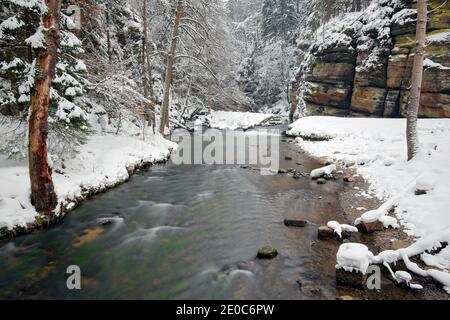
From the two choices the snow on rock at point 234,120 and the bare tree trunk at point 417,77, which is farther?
the snow on rock at point 234,120

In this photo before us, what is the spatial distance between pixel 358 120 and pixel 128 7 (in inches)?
686

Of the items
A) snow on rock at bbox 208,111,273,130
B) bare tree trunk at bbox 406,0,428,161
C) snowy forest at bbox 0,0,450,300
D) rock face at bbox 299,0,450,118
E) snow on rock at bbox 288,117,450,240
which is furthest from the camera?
snow on rock at bbox 208,111,273,130

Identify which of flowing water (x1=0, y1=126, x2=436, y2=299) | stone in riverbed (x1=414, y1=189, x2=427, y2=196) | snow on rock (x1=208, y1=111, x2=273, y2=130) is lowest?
flowing water (x1=0, y1=126, x2=436, y2=299)

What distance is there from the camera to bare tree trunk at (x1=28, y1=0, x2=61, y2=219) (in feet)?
19.0

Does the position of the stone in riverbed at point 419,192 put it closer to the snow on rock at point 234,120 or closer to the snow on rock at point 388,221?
the snow on rock at point 388,221

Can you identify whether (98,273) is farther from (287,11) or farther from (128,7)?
(287,11)

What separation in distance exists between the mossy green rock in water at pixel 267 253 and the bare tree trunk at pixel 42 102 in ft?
16.2

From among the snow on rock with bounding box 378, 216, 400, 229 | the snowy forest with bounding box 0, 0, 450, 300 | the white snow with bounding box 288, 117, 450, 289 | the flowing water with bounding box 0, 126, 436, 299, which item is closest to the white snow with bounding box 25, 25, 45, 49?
the snowy forest with bounding box 0, 0, 450, 300

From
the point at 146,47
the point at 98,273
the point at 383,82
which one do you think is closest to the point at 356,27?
the point at 383,82

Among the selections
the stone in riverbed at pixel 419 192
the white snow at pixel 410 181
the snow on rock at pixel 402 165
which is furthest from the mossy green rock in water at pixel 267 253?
the stone in riverbed at pixel 419 192

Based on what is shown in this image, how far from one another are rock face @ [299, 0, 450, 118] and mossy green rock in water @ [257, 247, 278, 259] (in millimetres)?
17615

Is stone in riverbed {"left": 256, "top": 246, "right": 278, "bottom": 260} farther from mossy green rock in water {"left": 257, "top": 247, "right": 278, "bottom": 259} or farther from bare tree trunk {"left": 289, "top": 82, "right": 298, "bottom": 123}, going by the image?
bare tree trunk {"left": 289, "top": 82, "right": 298, "bottom": 123}

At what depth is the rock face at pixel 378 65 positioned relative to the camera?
1744 centimetres

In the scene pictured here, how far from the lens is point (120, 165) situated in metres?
10.7
